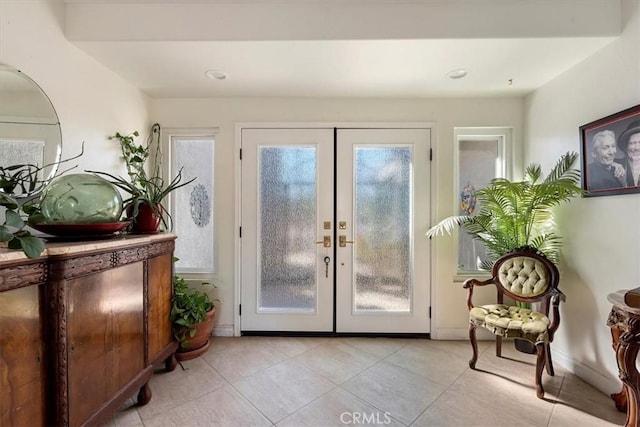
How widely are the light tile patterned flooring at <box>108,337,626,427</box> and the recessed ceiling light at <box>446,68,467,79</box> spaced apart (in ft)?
7.65

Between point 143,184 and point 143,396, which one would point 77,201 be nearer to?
point 143,184

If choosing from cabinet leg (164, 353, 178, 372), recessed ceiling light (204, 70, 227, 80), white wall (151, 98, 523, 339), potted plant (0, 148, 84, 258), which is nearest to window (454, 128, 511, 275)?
white wall (151, 98, 523, 339)

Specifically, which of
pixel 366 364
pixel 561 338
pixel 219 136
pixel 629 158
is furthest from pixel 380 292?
pixel 219 136

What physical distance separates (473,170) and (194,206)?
2.83m

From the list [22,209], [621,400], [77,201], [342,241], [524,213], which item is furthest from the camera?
[342,241]

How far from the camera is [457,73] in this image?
6.73 ft

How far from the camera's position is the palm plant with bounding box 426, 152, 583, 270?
2.00 m

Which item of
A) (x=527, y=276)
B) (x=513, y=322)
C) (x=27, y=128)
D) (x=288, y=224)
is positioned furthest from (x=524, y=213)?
(x=27, y=128)

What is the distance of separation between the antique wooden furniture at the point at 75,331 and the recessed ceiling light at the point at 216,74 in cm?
A: 138

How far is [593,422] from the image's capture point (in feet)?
5.09

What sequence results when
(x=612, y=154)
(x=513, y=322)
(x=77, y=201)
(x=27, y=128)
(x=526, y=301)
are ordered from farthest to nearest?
(x=526, y=301) < (x=513, y=322) < (x=612, y=154) < (x=27, y=128) < (x=77, y=201)

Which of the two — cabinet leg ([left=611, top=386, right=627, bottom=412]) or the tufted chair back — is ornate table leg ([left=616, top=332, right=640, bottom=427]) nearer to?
cabinet leg ([left=611, top=386, right=627, bottom=412])

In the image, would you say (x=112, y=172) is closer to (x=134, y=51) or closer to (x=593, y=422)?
(x=134, y=51)

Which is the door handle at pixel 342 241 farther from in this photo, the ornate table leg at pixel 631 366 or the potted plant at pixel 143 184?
the ornate table leg at pixel 631 366
